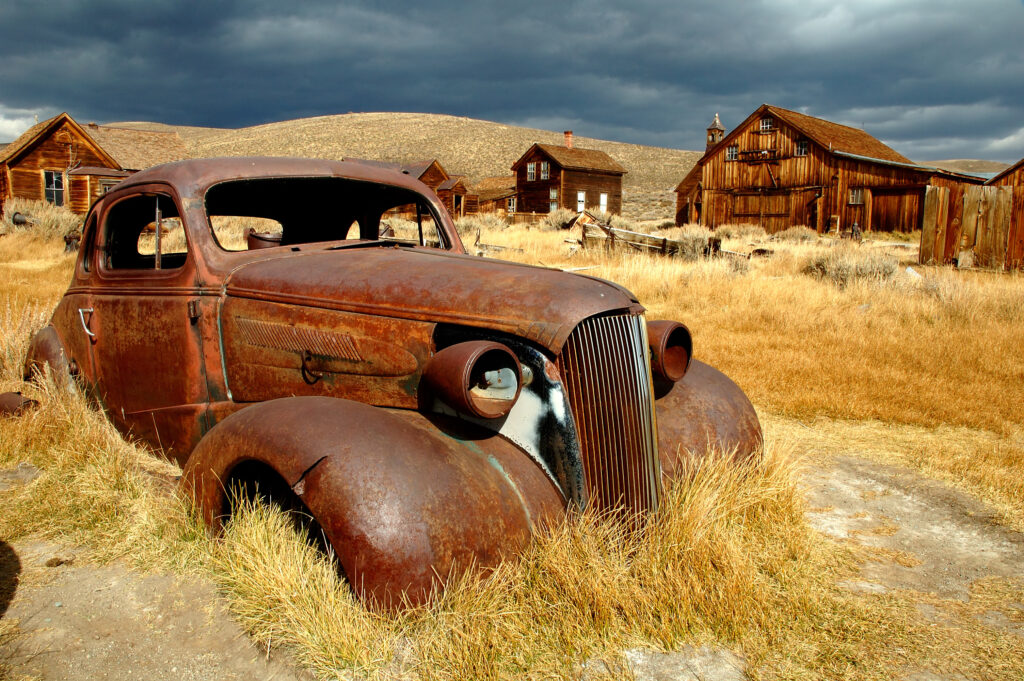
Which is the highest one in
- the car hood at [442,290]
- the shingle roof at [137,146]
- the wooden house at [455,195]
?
the shingle roof at [137,146]

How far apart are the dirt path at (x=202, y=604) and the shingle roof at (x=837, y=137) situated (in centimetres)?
2949

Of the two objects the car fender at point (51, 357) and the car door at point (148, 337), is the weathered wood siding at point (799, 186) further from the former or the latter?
the car fender at point (51, 357)

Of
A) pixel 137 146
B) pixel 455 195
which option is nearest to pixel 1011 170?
pixel 455 195

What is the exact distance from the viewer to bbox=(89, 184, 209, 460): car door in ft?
11.0

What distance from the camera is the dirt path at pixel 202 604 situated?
215 centimetres

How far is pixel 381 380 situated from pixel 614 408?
0.97 metres

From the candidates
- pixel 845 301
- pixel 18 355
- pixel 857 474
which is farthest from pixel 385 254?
pixel 845 301

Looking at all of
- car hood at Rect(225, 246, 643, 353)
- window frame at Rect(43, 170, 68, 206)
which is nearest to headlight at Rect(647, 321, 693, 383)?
car hood at Rect(225, 246, 643, 353)

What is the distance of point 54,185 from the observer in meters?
29.1

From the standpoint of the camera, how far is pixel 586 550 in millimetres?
2414

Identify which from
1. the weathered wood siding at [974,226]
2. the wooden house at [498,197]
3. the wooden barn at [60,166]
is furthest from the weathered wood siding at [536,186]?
the weathered wood siding at [974,226]

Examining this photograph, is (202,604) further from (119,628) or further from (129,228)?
(129,228)

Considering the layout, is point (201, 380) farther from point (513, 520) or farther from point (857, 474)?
point (857, 474)

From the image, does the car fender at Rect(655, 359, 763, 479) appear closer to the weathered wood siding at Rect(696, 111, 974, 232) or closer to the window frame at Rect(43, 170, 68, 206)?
the weathered wood siding at Rect(696, 111, 974, 232)
